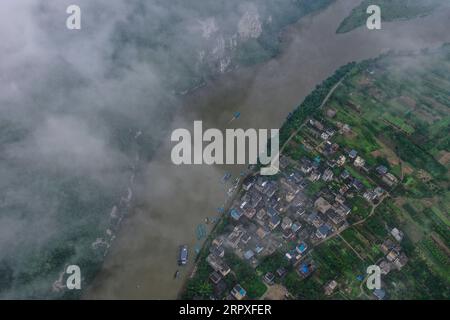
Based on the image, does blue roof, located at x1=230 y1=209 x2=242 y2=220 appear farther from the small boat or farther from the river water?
the small boat

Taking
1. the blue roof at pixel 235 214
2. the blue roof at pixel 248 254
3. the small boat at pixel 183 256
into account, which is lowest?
the blue roof at pixel 248 254

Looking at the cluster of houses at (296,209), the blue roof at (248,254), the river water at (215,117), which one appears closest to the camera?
the river water at (215,117)

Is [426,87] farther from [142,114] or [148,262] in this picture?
[148,262]

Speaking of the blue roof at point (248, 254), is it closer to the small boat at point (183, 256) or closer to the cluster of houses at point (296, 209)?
the cluster of houses at point (296, 209)

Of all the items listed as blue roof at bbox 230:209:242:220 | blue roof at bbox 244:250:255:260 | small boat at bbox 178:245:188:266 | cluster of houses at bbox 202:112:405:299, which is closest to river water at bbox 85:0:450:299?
small boat at bbox 178:245:188:266

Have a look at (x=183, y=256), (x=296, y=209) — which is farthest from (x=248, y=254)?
(x=296, y=209)

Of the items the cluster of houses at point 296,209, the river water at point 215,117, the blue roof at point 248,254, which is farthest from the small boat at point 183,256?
the blue roof at point 248,254

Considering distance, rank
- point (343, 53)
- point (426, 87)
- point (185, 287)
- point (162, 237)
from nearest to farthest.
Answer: point (185, 287) → point (162, 237) → point (426, 87) → point (343, 53)

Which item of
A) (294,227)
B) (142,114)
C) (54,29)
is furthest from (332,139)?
(54,29)
